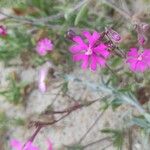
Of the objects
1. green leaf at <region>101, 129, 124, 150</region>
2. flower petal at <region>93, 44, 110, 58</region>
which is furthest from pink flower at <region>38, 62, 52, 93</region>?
flower petal at <region>93, 44, 110, 58</region>

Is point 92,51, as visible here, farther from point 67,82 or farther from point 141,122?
point 67,82

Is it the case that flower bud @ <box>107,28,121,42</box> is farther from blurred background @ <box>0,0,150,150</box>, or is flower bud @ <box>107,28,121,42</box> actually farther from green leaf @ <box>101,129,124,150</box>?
green leaf @ <box>101,129,124,150</box>

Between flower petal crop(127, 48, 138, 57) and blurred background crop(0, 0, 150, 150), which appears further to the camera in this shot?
blurred background crop(0, 0, 150, 150)

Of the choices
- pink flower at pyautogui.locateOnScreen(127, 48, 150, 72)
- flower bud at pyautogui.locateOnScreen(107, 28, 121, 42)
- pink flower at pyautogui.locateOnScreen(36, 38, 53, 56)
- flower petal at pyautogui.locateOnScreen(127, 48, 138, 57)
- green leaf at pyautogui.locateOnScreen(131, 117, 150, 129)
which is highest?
pink flower at pyautogui.locateOnScreen(36, 38, 53, 56)

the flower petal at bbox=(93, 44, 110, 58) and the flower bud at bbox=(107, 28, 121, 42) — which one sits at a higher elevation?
the flower bud at bbox=(107, 28, 121, 42)

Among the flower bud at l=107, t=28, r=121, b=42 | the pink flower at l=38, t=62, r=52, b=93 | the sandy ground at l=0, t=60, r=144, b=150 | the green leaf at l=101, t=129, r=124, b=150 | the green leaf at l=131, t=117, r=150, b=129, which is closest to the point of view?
the flower bud at l=107, t=28, r=121, b=42

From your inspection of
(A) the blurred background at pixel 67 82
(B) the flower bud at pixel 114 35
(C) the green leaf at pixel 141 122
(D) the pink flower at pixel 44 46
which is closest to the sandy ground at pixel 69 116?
(A) the blurred background at pixel 67 82

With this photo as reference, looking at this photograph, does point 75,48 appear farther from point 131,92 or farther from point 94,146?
point 94,146

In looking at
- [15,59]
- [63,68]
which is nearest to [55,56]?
[63,68]
